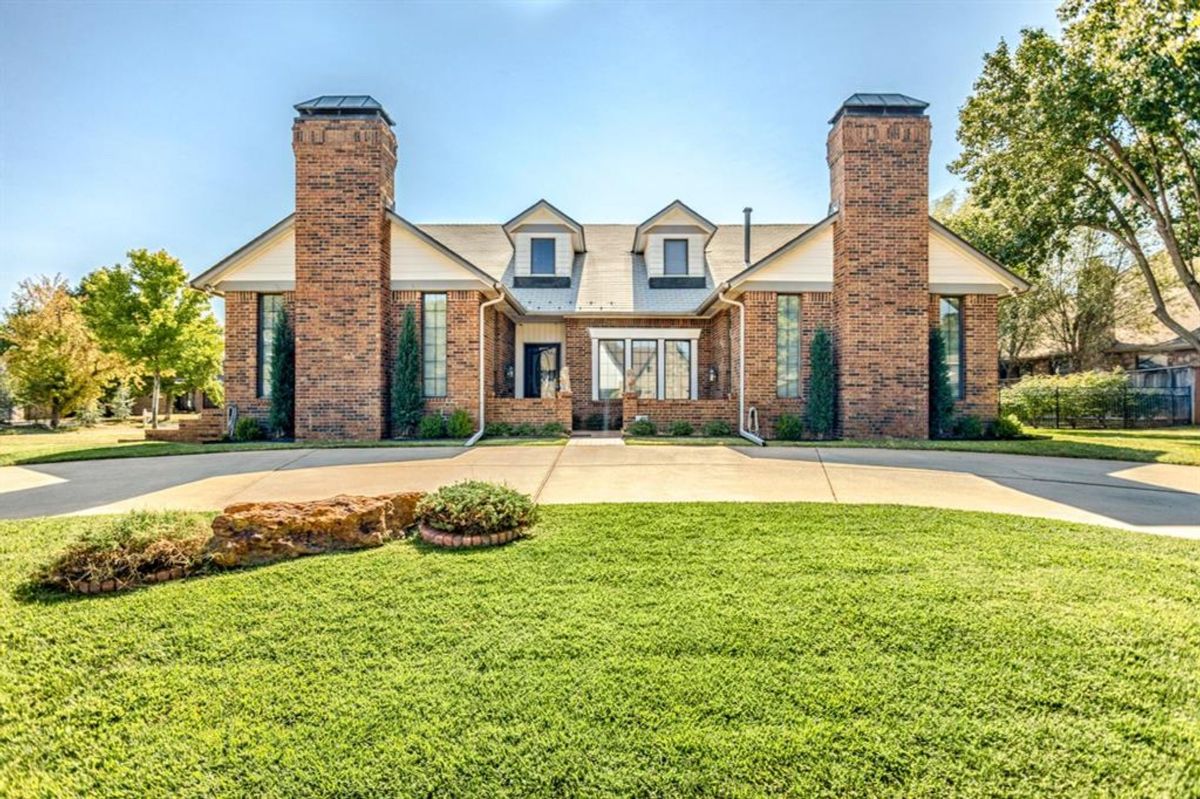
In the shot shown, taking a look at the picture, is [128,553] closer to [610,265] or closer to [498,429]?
[498,429]

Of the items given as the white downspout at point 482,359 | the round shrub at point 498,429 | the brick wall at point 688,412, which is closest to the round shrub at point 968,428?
the brick wall at point 688,412

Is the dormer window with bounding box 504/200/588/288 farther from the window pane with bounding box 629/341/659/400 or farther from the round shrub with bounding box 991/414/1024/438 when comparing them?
the round shrub with bounding box 991/414/1024/438

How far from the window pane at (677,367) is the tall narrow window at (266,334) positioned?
10.1 metres

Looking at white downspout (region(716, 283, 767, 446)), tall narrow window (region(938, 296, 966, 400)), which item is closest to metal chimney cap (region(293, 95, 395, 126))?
white downspout (region(716, 283, 767, 446))

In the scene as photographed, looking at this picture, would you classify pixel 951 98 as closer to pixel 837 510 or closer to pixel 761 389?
pixel 761 389

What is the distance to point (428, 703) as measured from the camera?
9.59 feet

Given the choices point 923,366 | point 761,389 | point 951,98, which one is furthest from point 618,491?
point 951,98

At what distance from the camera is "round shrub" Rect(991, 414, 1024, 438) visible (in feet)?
44.8

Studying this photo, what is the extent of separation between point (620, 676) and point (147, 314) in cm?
2519

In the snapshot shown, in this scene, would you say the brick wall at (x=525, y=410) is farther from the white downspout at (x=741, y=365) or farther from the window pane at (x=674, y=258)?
the window pane at (x=674, y=258)

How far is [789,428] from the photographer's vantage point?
1330cm

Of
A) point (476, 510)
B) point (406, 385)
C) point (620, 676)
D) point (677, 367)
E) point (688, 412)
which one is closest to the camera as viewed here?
point (620, 676)

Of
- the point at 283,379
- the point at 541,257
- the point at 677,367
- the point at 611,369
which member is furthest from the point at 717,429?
the point at 283,379

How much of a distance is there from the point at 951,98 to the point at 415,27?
1438cm
